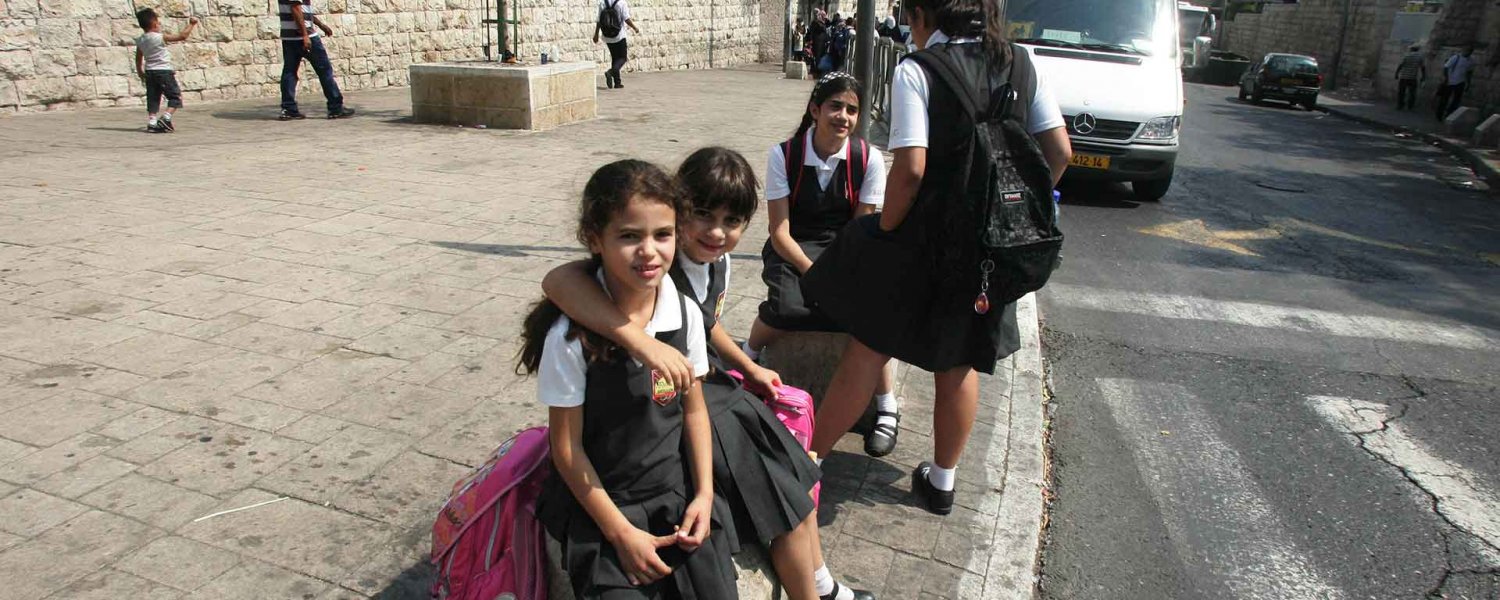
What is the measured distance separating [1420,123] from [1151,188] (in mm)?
16239

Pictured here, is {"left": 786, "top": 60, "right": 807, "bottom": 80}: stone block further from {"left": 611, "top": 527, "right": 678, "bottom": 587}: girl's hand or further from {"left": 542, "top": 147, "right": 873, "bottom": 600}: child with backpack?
{"left": 611, "top": 527, "right": 678, "bottom": 587}: girl's hand

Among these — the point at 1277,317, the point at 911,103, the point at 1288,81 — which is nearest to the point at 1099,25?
the point at 1277,317

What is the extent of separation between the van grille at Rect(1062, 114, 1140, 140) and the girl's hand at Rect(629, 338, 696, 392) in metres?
8.10

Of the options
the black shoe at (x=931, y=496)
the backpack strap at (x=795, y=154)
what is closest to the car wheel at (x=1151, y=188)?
the backpack strap at (x=795, y=154)

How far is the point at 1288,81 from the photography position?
2619 centimetres

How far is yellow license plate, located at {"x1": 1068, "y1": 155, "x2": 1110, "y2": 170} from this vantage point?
9.44m

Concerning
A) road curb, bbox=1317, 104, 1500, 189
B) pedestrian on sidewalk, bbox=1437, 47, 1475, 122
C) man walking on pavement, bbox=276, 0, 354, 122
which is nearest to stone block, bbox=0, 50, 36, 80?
man walking on pavement, bbox=276, 0, 354, 122

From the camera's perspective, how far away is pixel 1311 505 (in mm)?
3824

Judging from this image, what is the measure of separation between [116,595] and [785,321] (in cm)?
226

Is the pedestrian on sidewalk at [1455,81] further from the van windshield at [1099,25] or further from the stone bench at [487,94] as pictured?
the stone bench at [487,94]

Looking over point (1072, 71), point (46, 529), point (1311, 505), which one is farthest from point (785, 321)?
point (1072, 71)

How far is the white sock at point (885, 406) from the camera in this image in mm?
3900

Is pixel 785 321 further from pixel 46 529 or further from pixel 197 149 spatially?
pixel 197 149

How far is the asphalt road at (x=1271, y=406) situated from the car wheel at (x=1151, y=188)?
1.05 feet
